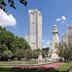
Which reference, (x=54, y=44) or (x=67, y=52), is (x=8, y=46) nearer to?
(x=54, y=44)

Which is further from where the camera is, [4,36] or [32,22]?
[32,22]

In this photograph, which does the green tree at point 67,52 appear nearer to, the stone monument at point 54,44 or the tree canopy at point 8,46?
the stone monument at point 54,44

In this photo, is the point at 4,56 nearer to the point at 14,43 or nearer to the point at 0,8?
the point at 14,43

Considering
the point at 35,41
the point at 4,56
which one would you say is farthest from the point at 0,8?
the point at 35,41

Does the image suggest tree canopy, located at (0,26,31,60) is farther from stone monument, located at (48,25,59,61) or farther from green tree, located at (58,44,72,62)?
green tree, located at (58,44,72,62)

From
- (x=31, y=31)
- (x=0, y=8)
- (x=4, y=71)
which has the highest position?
(x=31, y=31)

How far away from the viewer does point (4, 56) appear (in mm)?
85500

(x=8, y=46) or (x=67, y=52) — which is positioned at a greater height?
(x=8, y=46)

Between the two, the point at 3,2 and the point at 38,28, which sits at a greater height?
the point at 38,28

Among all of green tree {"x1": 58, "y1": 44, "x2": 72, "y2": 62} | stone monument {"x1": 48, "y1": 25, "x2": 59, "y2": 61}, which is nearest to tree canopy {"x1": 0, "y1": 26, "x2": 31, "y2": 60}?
stone monument {"x1": 48, "y1": 25, "x2": 59, "y2": 61}

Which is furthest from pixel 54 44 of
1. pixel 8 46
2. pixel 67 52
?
pixel 67 52

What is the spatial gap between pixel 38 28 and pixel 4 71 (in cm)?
17300

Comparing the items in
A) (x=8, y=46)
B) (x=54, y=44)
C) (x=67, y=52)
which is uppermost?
(x=54, y=44)

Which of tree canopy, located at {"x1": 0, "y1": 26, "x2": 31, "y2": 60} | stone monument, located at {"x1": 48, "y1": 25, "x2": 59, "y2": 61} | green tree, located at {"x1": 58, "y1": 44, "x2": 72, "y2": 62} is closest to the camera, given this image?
green tree, located at {"x1": 58, "y1": 44, "x2": 72, "y2": 62}
